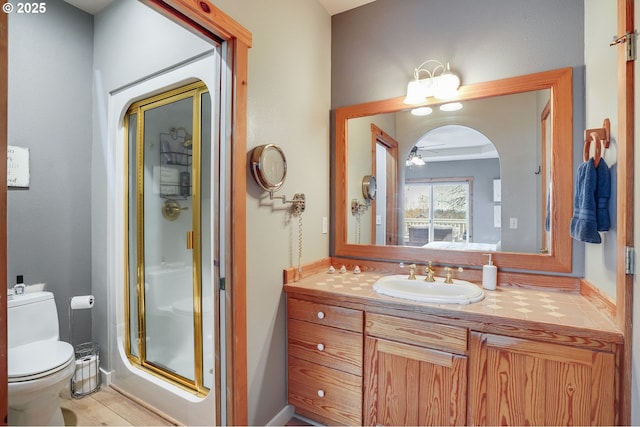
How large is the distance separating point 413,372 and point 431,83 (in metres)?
1.67

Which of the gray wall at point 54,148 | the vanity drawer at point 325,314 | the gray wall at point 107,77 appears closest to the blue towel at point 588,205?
the vanity drawer at point 325,314

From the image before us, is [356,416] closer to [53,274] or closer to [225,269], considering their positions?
[225,269]

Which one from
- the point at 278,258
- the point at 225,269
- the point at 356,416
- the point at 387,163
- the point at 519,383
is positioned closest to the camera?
the point at 519,383

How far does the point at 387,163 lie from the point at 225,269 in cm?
133

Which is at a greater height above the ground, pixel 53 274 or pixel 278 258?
pixel 278 258

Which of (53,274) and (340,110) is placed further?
(340,110)

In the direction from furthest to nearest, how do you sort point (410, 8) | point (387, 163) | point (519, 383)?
point (387, 163) → point (410, 8) → point (519, 383)

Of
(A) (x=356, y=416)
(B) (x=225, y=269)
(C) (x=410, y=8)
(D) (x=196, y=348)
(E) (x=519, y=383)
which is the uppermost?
(C) (x=410, y=8)

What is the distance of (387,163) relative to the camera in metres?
2.13

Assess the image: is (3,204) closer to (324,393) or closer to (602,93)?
(324,393)

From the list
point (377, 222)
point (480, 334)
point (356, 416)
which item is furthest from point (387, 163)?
point (356, 416)

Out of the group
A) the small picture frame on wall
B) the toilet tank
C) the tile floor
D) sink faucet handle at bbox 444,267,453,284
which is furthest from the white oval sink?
the small picture frame on wall

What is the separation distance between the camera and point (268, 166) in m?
1.56

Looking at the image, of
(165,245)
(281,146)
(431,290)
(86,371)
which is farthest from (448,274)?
(86,371)
